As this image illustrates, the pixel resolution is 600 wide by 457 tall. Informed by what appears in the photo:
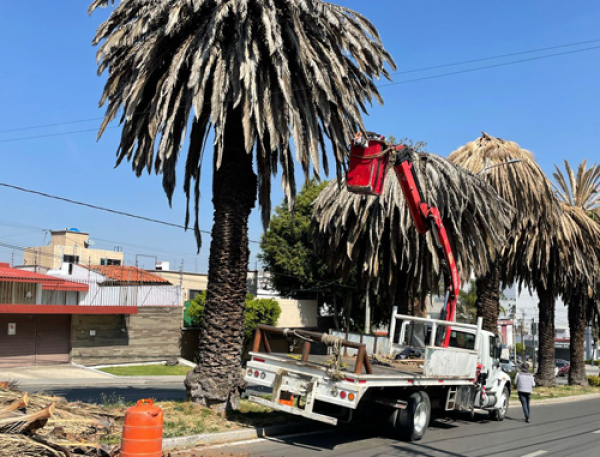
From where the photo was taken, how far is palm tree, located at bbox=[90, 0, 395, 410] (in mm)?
12383

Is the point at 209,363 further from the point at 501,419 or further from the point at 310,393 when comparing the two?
the point at 501,419

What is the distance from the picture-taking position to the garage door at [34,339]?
2942 centimetres

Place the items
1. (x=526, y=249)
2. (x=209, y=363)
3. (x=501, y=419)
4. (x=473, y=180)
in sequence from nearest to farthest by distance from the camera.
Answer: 1. (x=209, y=363)
2. (x=501, y=419)
3. (x=473, y=180)
4. (x=526, y=249)

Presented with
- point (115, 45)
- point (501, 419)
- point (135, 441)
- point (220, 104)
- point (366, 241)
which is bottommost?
point (501, 419)

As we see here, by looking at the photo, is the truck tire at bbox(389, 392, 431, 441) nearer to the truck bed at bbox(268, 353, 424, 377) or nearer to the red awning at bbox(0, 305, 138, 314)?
the truck bed at bbox(268, 353, 424, 377)

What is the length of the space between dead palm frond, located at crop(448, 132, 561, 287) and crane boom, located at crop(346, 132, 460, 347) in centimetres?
714

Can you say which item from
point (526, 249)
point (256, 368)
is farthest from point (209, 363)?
point (526, 249)

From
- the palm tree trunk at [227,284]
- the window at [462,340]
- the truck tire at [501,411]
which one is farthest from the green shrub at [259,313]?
the palm tree trunk at [227,284]

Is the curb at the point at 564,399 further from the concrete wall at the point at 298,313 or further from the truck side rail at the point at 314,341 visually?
the concrete wall at the point at 298,313

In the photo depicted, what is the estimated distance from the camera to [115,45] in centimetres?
1312

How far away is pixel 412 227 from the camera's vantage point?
21766 mm

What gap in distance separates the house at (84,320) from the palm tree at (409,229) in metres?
15.7

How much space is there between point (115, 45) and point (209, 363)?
7149mm

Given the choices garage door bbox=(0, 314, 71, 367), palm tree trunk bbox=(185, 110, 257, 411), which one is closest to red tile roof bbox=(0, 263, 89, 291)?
garage door bbox=(0, 314, 71, 367)
